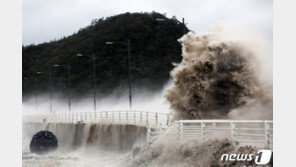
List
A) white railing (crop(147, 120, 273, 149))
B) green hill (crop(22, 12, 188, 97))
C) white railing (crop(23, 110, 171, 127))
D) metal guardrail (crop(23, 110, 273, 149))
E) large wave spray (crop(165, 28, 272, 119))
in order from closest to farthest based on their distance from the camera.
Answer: white railing (crop(147, 120, 273, 149)) → metal guardrail (crop(23, 110, 273, 149)) → large wave spray (crop(165, 28, 272, 119)) → green hill (crop(22, 12, 188, 97)) → white railing (crop(23, 110, 171, 127))

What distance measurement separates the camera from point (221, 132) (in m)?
25.3

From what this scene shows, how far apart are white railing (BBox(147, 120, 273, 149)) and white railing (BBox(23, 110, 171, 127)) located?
9.23ft

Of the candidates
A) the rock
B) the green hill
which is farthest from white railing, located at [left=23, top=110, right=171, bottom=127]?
the green hill

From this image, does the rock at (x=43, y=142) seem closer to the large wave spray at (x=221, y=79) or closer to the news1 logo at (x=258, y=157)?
the large wave spray at (x=221, y=79)

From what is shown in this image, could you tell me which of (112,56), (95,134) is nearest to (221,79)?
(95,134)

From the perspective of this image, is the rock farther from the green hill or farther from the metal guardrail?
the green hill

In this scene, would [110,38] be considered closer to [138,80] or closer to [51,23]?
Result: [138,80]

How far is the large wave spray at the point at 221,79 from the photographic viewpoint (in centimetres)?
2925

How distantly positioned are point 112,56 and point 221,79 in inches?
675

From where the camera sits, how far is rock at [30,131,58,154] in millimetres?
38375

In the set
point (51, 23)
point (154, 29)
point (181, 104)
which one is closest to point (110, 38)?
point (154, 29)

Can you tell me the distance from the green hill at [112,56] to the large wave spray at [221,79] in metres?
1.33

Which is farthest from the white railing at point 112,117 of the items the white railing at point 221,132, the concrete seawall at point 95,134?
the white railing at point 221,132

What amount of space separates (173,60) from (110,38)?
876 cm
